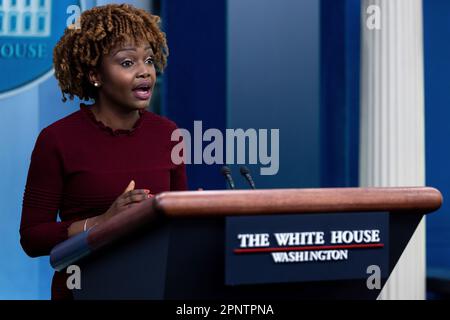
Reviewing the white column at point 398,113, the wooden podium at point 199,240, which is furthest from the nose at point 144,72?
the white column at point 398,113

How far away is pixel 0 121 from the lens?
396cm

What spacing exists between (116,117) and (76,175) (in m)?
0.19

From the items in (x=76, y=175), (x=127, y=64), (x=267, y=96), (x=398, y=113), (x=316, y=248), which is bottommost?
(x=316, y=248)

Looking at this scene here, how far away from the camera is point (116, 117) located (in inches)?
81.5

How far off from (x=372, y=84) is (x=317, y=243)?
2.74m

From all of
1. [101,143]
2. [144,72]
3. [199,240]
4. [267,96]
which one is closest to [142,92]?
[144,72]

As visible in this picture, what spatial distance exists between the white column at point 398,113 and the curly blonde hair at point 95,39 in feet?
6.85

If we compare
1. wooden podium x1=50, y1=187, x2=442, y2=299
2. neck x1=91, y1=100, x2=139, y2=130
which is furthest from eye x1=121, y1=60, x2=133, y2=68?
wooden podium x1=50, y1=187, x2=442, y2=299

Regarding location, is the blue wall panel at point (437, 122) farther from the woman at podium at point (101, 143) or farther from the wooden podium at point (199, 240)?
the wooden podium at point (199, 240)

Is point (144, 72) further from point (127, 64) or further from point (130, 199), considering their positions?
point (130, 199)
